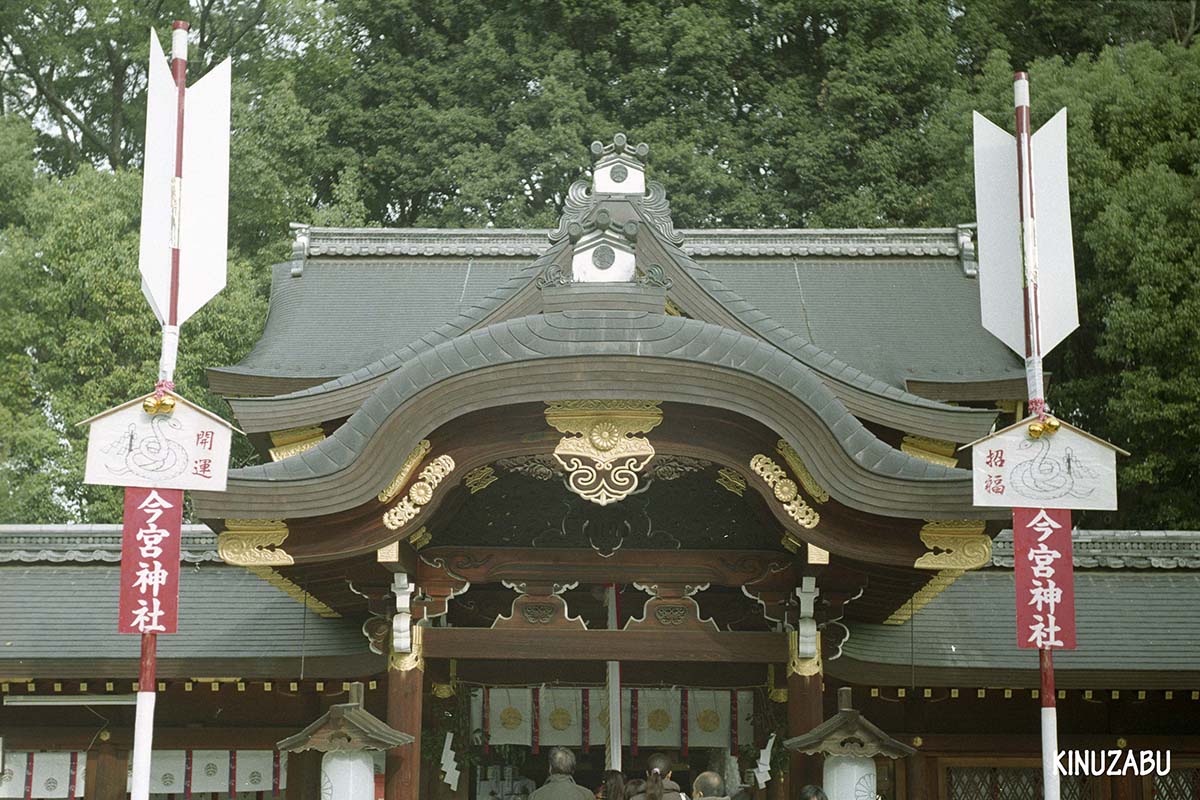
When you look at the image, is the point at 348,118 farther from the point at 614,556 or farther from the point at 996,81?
the point at 614,556

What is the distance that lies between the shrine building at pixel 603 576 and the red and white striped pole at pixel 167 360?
85 centimetres

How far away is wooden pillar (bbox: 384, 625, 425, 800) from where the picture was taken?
916cm

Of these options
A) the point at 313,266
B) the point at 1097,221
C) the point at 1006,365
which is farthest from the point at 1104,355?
the point at 313,266

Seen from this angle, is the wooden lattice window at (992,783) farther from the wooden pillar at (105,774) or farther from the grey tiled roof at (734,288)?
the wooden pillar at (105,774)

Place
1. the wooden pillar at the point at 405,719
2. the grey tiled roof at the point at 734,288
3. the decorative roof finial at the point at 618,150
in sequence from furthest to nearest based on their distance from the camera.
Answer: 1. the grey tiled roof at the point at 734,288
2. the decorative roof finial at the point at 618,150
3. the wooden pillar at the point at 405,719

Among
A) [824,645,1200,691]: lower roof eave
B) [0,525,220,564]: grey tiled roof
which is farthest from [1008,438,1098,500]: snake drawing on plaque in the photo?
[0,525,220,564]: grey tiled roof

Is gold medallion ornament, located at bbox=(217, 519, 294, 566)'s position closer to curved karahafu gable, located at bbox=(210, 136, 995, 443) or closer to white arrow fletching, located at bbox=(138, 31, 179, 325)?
white arrow fletching, located at bbox=(138, 31, 179, 325)

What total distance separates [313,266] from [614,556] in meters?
7.69

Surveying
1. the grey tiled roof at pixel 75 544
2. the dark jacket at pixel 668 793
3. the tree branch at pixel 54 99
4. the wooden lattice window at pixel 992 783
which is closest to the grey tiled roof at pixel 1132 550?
the wooden lattice window at pixel 992 783

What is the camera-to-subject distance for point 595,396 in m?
8.49

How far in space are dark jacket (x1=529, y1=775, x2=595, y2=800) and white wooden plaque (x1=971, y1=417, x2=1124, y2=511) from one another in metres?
2.62

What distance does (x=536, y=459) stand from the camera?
913 cm

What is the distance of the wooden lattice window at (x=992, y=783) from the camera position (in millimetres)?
11508

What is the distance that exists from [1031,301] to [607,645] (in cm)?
330
